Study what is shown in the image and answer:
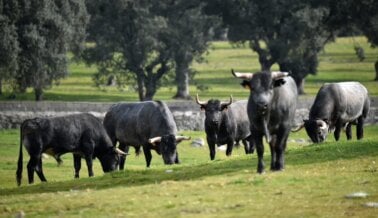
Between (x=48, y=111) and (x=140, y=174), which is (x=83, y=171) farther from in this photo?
(x=48, y=111)

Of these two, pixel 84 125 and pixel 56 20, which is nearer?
pixel 84 125

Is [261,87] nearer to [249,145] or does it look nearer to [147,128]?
[147,128]

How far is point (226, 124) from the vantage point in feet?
125

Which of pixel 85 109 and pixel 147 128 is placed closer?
pixel 147 128

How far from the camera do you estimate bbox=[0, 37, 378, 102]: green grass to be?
84.1 m

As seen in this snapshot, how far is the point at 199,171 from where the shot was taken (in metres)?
25.8

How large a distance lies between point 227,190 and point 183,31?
→ 62896 millimetres

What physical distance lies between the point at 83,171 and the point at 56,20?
2239 centimetres

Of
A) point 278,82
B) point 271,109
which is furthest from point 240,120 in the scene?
point 278,82

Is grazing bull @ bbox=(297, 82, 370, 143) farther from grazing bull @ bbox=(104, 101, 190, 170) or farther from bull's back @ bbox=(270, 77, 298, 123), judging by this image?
bull's back @ bbox=(270, 77, 298, 123)

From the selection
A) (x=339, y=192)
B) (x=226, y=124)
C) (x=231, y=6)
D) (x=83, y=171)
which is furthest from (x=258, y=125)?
(x=231, y=6)

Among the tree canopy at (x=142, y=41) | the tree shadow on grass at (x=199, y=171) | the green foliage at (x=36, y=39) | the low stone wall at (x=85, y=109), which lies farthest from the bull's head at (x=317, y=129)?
the tree canopy at (x=142, y=41)

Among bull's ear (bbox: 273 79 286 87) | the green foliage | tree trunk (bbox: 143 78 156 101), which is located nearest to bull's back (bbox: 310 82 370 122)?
bull's ear (bbox: 273 79 286 87)

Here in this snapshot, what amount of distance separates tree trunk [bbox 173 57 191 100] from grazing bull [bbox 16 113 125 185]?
1912 inches
